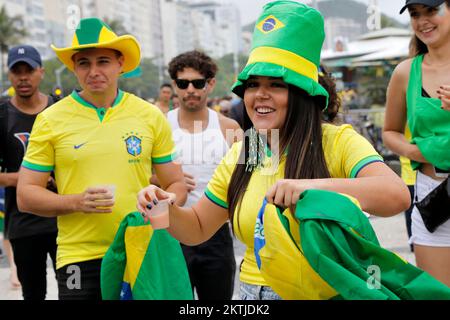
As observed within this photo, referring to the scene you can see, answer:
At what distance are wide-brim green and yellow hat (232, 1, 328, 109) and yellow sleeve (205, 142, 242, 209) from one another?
392mm

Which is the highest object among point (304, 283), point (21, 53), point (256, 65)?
point (21, 53)

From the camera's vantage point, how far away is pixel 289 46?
2602 mm

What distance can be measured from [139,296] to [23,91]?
223cm

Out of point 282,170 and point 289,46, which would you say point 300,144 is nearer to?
point 282,170

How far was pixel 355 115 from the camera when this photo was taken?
16.0 metres

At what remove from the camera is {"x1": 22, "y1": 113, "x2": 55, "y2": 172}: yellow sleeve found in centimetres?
390

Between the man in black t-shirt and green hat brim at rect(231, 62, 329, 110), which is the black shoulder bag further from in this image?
the man in black t-shirt

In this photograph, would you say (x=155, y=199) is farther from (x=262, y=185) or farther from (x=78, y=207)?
(x=78, y=207)

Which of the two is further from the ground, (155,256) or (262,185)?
(262,185)

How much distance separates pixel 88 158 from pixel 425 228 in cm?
167

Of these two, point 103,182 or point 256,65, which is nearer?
point 256,65

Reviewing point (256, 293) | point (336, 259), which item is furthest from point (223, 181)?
point (336, 259)

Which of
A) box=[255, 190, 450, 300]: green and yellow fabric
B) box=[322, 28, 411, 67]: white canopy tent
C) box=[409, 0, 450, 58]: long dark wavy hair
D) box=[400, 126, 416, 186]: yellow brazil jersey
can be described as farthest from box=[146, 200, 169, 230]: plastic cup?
box=[322, 28, 411, 67]: white canopy tent
